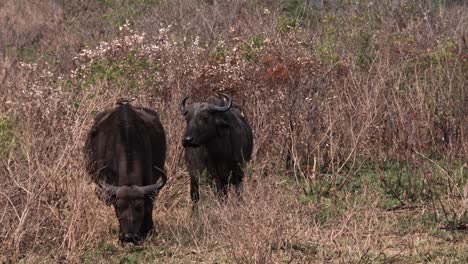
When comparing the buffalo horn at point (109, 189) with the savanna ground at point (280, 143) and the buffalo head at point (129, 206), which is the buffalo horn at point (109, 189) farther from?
the savanna ground at point (280, 143)

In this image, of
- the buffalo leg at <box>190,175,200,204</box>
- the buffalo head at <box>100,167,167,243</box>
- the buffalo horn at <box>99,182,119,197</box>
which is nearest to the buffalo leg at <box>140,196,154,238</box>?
the buffalo head at <box>100,167,167,243</box>

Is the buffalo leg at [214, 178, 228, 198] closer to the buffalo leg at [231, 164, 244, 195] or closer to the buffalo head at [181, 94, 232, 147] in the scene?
the buffalo leg at [231, 164, 244, 195]

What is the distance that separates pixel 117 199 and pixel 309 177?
3238 millimetres

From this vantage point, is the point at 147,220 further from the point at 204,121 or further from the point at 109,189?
the point at 204,121

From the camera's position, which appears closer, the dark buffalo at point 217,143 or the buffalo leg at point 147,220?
the buffalo leg at point 147,220

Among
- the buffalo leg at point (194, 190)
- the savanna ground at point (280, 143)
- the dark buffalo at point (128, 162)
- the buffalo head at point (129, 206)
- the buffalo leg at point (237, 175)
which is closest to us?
the savanna ground at point (280, 143)

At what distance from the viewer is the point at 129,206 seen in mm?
9461

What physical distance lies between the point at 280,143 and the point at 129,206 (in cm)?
419

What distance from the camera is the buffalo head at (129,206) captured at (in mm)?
9367

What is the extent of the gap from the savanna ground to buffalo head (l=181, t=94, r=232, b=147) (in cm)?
64

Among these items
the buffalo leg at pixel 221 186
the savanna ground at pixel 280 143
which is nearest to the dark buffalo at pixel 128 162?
the savanna ground at pixel 280 143

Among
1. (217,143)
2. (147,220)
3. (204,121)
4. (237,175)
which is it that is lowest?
(147,220)

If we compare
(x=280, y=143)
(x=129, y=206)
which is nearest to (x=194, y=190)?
(x=129, y=206)

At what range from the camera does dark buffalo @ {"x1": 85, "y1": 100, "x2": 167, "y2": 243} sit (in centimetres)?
947
